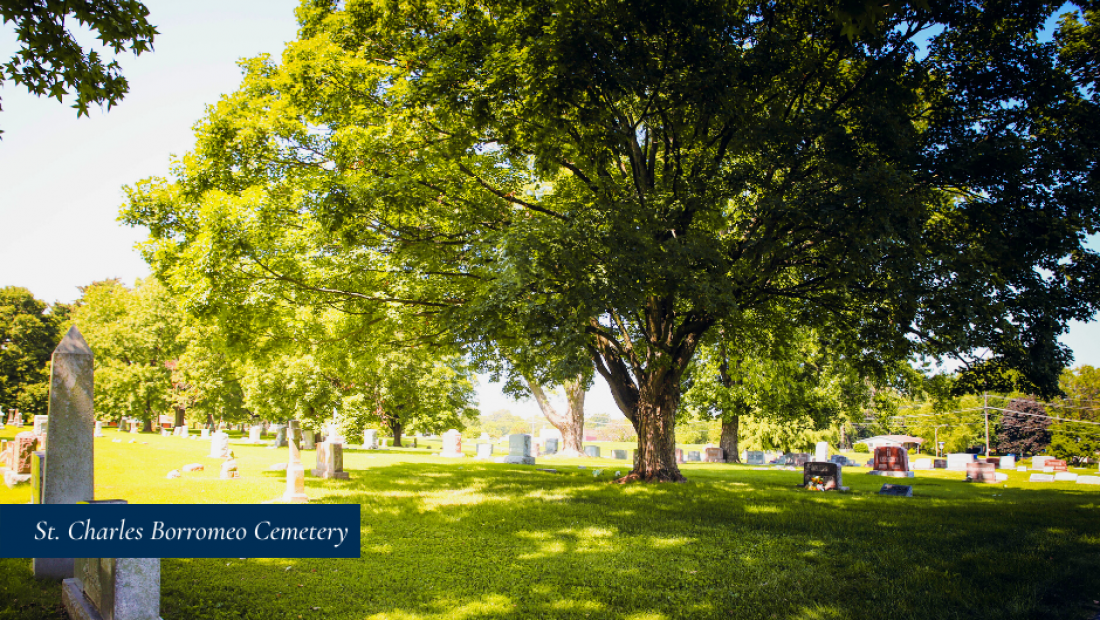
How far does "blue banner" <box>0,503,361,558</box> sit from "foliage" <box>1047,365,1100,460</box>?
50.5 meters

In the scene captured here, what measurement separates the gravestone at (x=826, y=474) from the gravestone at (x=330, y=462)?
12.5 meters

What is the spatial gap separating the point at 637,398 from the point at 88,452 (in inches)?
480

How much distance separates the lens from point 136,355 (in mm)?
44000

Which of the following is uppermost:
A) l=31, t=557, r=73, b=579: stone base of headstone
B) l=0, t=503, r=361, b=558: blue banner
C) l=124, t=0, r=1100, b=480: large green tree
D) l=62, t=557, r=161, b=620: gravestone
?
l=124, t=0, r=1100, b=480: large green tree

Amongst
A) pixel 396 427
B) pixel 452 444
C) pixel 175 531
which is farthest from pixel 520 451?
pixel 175 531

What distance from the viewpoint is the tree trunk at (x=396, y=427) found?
122ft

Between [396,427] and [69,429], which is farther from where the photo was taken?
[396,427]

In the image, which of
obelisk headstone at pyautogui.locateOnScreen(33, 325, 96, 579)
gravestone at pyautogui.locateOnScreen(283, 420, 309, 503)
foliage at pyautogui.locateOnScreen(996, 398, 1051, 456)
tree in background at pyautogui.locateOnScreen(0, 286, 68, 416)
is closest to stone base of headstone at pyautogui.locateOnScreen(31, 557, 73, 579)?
obelisk headstone at pyautogui.locateOnScreen(33, 325, 96, 579)

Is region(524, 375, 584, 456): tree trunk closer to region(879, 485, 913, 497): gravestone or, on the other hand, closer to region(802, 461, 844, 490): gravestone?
region(802, 461, 844, 490): gravestone

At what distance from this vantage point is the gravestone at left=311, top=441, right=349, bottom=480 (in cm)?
1545

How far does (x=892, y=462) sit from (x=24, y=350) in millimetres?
59147

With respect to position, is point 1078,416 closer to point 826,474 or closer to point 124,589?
point 826,474

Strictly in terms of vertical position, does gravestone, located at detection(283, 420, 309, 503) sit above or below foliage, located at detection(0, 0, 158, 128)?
below

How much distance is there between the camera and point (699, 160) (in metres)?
12.6
